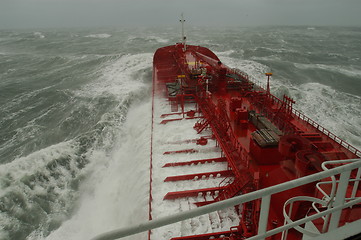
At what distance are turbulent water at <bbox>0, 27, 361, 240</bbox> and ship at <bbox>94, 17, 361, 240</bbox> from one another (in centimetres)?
140

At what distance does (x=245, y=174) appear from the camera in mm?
8422

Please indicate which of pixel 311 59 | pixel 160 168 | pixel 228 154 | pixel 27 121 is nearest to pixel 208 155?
pixel 228 154

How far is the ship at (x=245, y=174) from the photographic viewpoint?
2.73 m

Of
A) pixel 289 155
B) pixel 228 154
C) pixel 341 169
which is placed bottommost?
pixel 228 154

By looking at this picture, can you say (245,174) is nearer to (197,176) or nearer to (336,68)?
(197,176)

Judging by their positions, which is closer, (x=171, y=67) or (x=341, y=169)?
(x=341, y=169)

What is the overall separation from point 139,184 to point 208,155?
3.55 m

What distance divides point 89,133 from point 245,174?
39.8 ft

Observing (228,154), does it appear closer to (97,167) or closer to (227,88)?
(97,167)

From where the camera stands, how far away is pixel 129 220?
9086 mm

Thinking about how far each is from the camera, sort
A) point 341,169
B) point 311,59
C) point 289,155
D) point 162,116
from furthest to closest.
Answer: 1. point 311,59
2. point 162,116
3. point 289,155
4. point 341,169

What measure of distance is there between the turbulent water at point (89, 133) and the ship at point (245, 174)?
1.40m

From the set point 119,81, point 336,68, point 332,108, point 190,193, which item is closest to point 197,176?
point 190,193

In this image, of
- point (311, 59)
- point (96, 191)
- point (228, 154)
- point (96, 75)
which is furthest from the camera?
point (311, 59)
